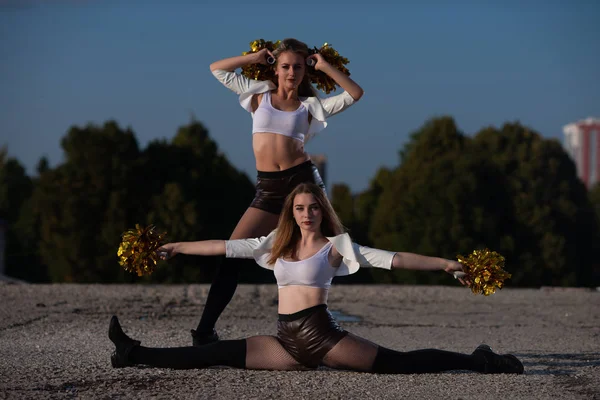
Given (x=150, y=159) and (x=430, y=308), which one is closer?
(x=430, y=308)

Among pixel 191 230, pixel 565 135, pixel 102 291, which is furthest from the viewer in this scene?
pixel 565 135

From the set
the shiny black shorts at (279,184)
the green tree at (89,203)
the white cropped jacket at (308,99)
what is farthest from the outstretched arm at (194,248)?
the green tree at (89,203)

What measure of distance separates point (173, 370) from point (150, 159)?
82.6 feet

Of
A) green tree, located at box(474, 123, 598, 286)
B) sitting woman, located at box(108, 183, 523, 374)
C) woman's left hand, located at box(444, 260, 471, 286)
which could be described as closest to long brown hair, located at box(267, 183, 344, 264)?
sitting woman, located at box(108, 183, 523, 374)

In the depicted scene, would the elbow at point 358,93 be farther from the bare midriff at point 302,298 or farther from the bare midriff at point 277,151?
the bare midriff at point 302,298

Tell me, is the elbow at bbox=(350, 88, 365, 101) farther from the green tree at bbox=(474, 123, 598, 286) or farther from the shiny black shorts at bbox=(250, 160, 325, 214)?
the green tree at bbox=(474, 123, 598, 286)

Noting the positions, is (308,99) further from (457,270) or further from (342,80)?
(457,270)

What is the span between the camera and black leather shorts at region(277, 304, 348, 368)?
17.1 feet

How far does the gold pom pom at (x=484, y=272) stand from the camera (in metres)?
5.04

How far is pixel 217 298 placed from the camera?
6.00 metres

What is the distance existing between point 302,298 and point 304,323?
0.48 feet

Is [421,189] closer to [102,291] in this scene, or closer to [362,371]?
[102,291]

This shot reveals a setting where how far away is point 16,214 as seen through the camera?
45.3m

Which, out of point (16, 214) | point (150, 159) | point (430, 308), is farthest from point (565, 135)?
point (430, 308)
